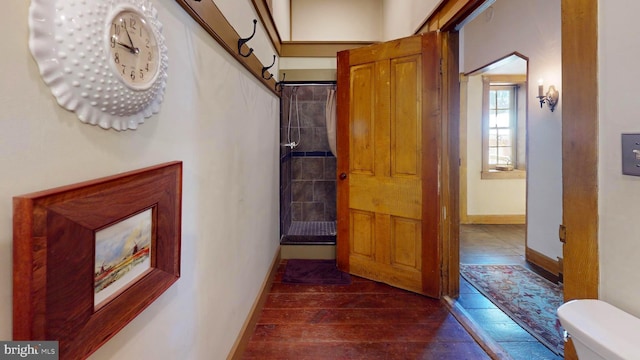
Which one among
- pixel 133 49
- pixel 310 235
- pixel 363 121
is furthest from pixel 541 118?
pixel 133 49

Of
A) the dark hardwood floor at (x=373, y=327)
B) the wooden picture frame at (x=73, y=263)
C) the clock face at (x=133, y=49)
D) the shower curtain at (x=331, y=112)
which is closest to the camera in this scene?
the wooden picture frame at (x=73, y=263)

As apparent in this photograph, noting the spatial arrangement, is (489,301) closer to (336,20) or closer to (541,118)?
(541,118)

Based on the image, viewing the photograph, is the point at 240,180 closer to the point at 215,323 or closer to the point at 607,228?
the point at 215,323

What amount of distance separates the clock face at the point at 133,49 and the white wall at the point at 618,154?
132 cm

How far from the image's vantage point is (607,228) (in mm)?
950

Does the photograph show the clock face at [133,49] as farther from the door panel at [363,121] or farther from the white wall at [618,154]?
A: the door panel at [363,121]

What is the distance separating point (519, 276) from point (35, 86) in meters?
3.41

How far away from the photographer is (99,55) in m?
0.53

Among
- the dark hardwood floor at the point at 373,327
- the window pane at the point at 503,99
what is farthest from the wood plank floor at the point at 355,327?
the window pane at the point at 503,99

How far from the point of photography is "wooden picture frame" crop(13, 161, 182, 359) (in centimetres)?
45

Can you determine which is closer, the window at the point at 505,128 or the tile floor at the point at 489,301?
the tile floor at the point at 489,301

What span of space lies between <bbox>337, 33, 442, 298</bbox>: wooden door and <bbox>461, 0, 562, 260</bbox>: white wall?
1.43 meters

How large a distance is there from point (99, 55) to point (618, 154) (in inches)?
54.6

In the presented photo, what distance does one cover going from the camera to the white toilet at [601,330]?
27.8 inches
